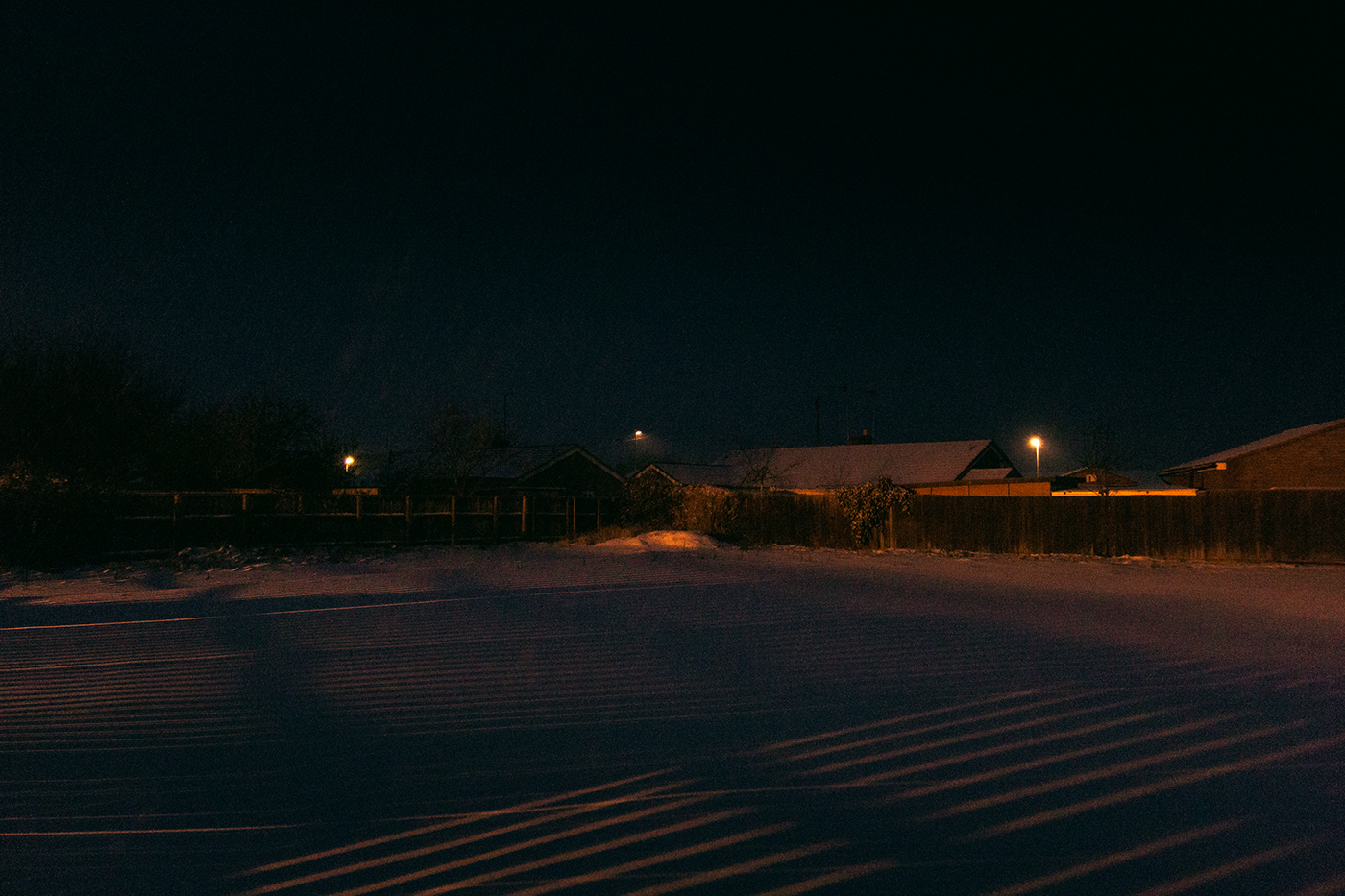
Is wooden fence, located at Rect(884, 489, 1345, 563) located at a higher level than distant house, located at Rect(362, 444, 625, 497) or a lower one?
lower

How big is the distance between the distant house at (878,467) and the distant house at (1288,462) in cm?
998

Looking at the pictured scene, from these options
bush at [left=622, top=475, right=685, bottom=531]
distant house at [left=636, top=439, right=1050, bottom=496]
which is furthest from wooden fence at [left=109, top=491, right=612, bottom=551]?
distant house at [left=636, top=439, right=1050, bottom=496]

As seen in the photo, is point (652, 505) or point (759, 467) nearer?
point (652, 505)

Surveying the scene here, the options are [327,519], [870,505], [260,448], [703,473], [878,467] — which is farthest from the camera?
[703,473]

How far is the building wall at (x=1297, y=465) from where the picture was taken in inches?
1006

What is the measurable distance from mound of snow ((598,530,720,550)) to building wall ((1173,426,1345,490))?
625 inches

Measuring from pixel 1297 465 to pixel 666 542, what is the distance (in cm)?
1853

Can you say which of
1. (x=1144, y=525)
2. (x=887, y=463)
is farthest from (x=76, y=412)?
(x=887, y=463)

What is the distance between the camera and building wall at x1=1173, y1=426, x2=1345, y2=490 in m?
25.6

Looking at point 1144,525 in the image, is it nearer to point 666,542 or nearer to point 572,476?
point 666,542

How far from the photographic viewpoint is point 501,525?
81.1ft

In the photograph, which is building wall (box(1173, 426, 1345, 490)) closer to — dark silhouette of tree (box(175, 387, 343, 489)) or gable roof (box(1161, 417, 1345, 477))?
gable roof (box(1161, 417, 1345, 477))

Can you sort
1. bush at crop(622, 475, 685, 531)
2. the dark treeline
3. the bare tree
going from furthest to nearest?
1. the bare tree
2. bush at crop(622, 475, 685, 531)
3. the dark treeline

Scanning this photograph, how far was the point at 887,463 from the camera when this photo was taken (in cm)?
4556
